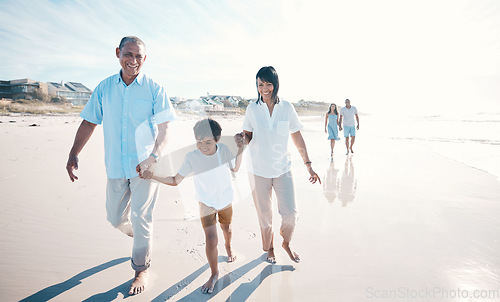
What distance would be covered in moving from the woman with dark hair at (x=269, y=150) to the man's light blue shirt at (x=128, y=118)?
87cm

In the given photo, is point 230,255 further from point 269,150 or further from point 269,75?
point 269,75

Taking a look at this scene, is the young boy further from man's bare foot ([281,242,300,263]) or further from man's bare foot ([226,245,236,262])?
man's bare foot ([281,242,300,263])

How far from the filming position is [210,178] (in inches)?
88.3

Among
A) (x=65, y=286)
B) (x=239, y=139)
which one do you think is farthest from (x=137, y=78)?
(x=65, y=286)

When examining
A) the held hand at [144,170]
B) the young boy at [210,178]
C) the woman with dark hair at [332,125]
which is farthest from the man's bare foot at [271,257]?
the woman with dark hair at [332,125]

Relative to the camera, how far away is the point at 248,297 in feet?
7.03

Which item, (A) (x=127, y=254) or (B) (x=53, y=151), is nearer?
(A) (x=127, y=254)

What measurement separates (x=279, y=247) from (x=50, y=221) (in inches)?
122

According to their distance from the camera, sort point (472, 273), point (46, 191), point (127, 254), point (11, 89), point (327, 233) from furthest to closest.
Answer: point (11, 89)
point (46, 191)
point (327, 233)
point (127, 254)
point (472, 273)

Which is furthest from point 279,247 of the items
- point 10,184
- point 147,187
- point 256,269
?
point 10,184

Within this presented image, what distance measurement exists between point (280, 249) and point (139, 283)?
1.49 metres

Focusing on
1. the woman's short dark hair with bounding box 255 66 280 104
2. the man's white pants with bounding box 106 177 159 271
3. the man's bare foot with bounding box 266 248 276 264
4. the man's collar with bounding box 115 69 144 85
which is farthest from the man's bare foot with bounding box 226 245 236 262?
the man's collar with bounding box 115 69 144 85

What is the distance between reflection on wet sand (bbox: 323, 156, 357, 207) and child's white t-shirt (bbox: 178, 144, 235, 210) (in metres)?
2.66

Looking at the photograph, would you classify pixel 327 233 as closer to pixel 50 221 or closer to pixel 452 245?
pixel 452 245
